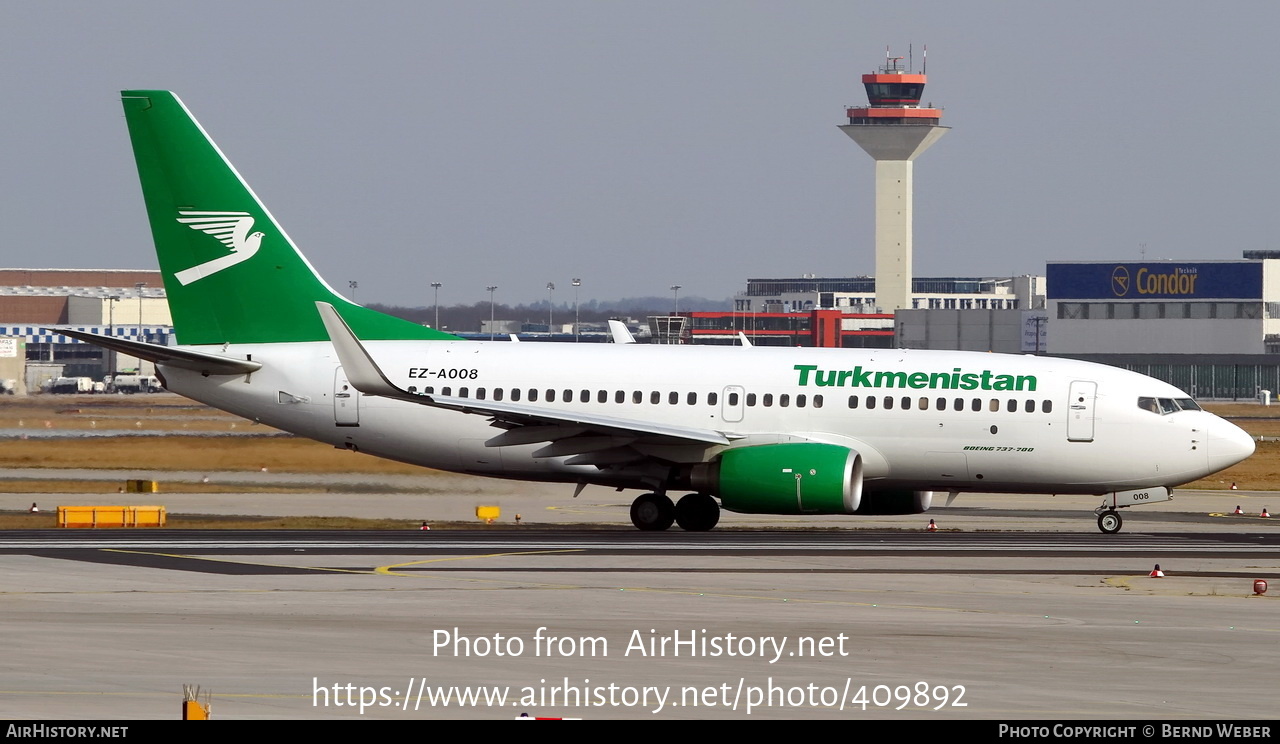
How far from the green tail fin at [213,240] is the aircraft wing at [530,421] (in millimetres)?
3810

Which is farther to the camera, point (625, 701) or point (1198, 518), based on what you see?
point (1198, 518)

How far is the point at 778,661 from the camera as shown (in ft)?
53.7

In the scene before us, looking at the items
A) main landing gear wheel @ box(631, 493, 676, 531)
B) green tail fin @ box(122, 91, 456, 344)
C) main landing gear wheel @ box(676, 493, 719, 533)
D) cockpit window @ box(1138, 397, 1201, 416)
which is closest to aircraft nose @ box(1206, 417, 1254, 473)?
cockpit window @ box(1138, 397, 1201, 416)

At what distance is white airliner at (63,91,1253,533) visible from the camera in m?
31.8

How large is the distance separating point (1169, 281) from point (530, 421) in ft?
357

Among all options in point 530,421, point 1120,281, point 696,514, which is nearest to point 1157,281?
point 1120,281

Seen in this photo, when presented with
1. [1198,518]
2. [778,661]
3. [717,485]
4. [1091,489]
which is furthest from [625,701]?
[1198,518]

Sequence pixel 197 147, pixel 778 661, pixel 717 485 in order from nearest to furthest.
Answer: pixel 778 661 < pixel 717 485 < pixel 197 147

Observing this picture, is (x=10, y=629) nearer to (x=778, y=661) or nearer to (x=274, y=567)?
(x=274, y=567)

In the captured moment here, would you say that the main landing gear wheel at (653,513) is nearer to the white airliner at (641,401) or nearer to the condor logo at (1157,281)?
the white airliner at (641,401)

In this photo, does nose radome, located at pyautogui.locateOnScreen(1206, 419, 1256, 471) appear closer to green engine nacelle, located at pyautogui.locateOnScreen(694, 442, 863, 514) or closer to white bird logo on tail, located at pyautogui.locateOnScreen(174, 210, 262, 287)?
green engine nacelle, located at pyautogui.locateOnScreen(694, 442, 863, 514)

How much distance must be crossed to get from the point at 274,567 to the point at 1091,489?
1623 cm

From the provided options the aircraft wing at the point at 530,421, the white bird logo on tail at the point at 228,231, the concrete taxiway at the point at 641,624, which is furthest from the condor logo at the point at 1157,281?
the white bird logo on tail at the point at 228,231

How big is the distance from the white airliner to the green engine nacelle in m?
0.04
